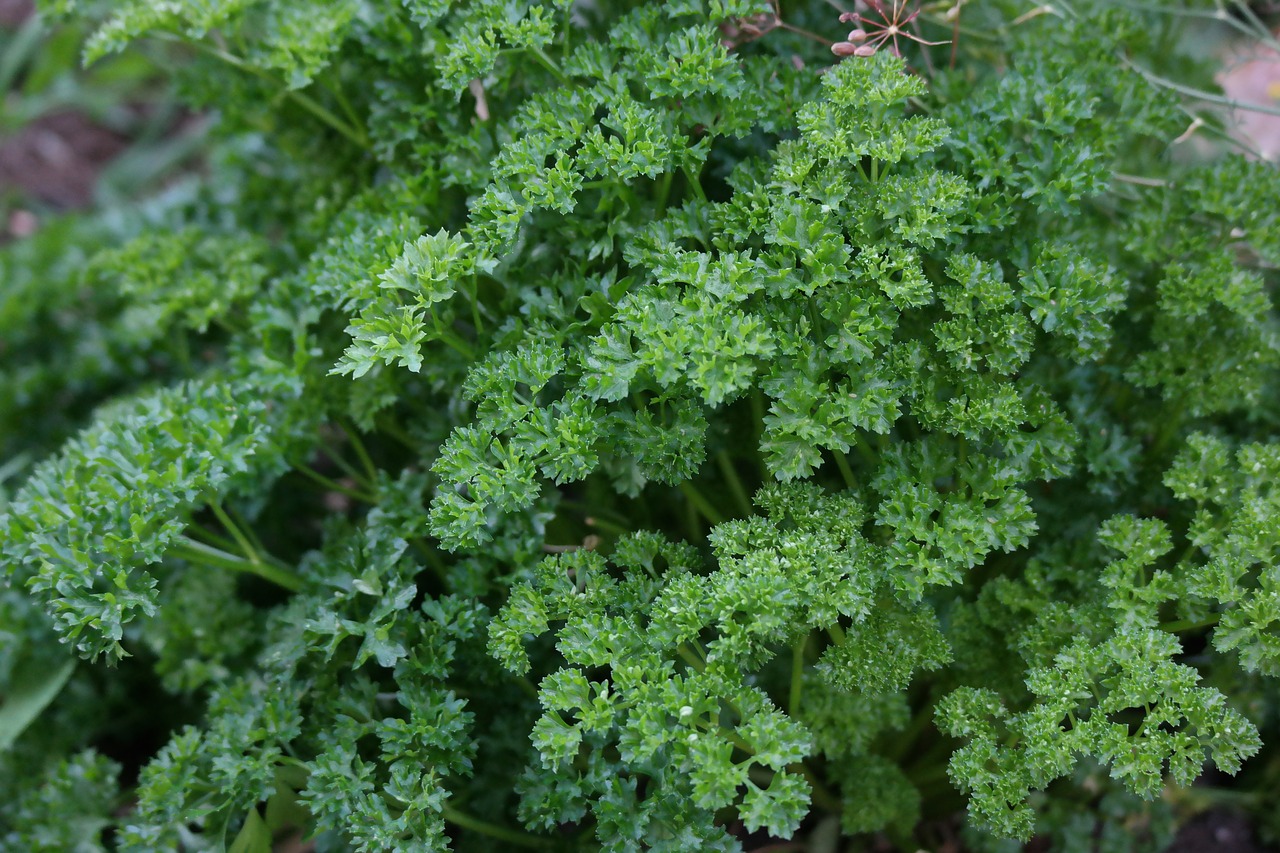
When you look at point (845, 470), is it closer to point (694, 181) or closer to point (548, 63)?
point (694, 181)

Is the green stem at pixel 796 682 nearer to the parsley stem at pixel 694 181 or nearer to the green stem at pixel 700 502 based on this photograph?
the green stem at pixel 700 502

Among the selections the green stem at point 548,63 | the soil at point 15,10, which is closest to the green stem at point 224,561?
the green stem at point 548,63

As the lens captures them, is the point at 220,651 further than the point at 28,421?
No

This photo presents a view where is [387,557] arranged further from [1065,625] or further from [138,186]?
[138,186]

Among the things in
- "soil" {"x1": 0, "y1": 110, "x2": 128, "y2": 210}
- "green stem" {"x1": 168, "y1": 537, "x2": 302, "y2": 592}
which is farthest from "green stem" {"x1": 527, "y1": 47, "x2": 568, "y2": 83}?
"soil" {"x1": 0, "y1": 110, "x2": 128, "y2": 210}

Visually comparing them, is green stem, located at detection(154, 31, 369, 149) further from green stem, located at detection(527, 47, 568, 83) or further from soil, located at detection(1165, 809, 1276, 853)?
soil, located at detection(1165, 809, 1276, 853)

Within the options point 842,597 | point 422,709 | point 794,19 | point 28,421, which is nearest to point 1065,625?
point 842,597

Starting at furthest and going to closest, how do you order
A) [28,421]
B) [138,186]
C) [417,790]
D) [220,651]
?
[138,186] → [28,421] → [220,651] → [417,790]

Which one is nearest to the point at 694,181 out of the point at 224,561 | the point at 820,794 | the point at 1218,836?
the point at 224,561
